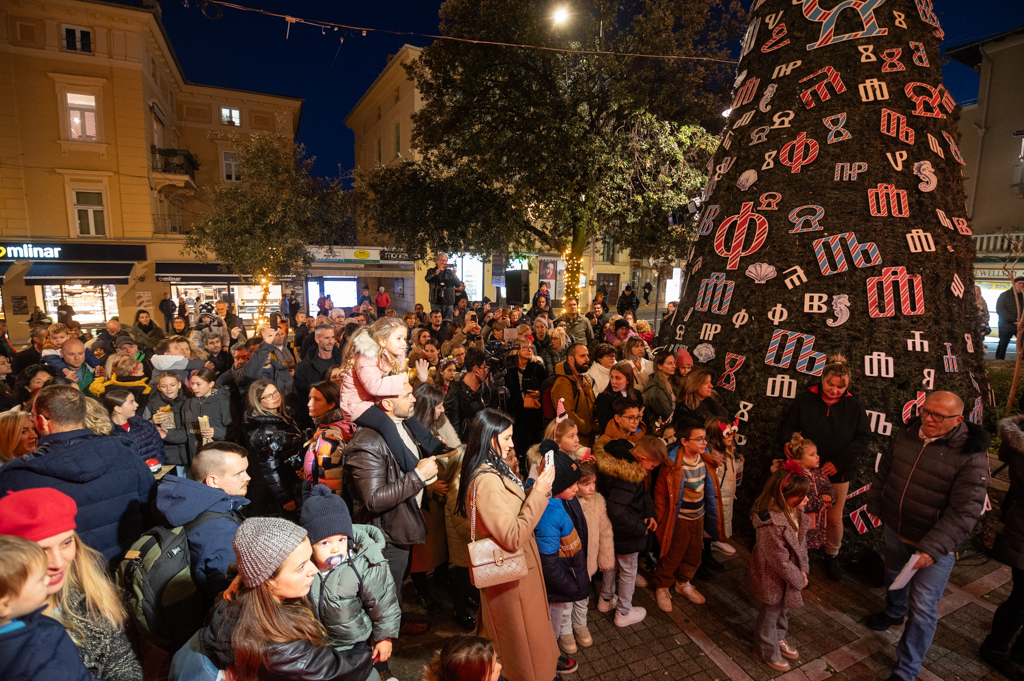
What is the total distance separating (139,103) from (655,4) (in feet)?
65.7

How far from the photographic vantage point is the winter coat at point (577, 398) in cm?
552

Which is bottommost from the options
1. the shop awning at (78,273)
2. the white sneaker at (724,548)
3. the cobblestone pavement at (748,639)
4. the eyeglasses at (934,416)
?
the cobblestone pavement at (748,639)

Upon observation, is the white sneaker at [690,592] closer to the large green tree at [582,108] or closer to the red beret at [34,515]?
the red beret at [34,515]

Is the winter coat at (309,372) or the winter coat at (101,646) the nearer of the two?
the winter coat at (101,646)

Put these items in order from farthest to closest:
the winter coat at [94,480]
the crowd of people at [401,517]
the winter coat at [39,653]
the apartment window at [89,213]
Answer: the apartment window at [89,213]
the winter coat at [94,480]
the crowd of people at [401,517]
the winter coat at [39,653]

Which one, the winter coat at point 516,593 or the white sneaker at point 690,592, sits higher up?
the winter coat at point 516,593

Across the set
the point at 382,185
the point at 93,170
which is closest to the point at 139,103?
the point at 93,170

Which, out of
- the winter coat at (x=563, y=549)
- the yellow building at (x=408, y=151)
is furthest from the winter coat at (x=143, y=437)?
the yellow building at (x=408, y=151)

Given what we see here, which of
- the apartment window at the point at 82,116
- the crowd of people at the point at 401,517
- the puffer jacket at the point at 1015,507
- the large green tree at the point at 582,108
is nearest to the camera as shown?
the crowd of people at the point at 401,517

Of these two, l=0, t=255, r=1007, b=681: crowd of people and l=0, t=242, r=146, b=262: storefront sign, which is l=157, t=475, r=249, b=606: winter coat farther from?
l=0, t=242, r=146, b=262: storefront sign

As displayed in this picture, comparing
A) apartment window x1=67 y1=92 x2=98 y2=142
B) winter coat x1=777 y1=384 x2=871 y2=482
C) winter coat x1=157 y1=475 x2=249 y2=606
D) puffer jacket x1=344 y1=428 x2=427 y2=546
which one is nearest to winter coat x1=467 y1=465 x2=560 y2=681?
puffer jacket x1=344 y1=428 x2=427 y2=546

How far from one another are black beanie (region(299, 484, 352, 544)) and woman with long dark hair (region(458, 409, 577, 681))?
2.21 ft

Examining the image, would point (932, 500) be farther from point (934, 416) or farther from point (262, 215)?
point (262, 215)

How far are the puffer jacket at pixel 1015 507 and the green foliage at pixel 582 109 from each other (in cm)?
981
